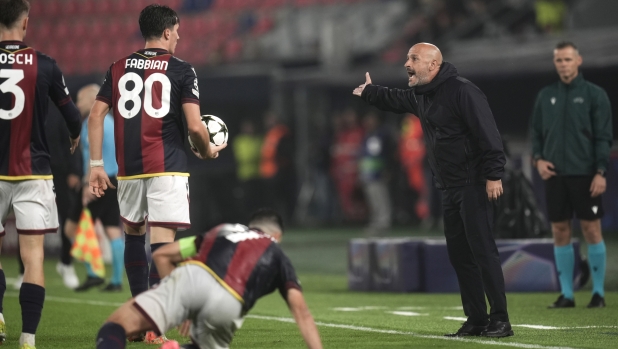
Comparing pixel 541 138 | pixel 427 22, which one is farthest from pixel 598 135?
pixel 427 22

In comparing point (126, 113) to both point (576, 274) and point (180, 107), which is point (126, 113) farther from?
point (576, 274)

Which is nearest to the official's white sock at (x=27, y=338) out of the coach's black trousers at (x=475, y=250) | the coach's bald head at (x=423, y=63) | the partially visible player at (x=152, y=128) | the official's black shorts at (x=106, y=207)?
the partially visible player at (x=152, y=128)

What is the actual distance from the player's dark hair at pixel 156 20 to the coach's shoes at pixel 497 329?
278 centimetres

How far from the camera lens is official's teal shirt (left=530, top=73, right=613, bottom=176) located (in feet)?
29.3

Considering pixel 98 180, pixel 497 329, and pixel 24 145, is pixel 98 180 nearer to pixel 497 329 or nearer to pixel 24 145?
pixel 24 145

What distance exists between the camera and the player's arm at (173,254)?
5.42 m

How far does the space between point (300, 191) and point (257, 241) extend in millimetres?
17414

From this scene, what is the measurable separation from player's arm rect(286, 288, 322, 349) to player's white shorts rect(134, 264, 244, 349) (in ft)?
0.91

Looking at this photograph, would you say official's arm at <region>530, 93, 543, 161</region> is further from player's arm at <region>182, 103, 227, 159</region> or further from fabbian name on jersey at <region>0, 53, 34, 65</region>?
fabbian name on jersey at <region>0, 53, 34, 65</region>

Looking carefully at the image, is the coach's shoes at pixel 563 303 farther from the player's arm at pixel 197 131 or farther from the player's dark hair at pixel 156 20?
the player's dark hair at pixel 156 20

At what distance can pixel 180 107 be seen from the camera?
6785 mm

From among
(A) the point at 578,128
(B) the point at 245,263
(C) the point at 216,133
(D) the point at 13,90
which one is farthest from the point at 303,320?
(A) the point at 578,128

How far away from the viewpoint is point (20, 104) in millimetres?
6410

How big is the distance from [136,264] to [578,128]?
404 centimetres
